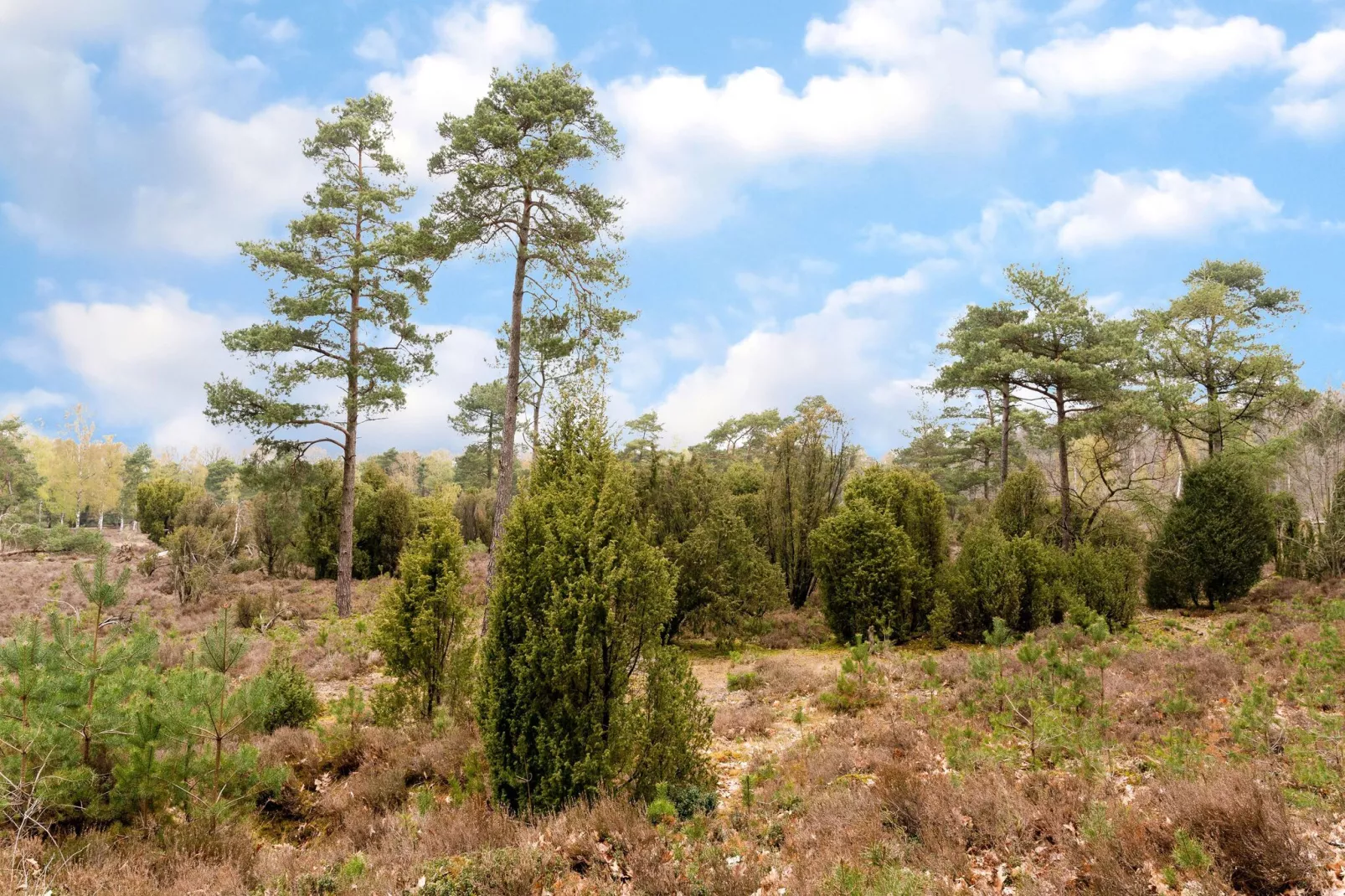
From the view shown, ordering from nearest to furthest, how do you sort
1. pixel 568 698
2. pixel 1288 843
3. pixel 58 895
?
pixel 1288 843
pixel 58 895
pixel 568 698

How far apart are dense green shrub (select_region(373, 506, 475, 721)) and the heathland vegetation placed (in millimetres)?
43

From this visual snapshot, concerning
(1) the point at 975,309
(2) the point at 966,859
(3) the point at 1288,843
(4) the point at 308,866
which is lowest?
(4) the point at 308,866

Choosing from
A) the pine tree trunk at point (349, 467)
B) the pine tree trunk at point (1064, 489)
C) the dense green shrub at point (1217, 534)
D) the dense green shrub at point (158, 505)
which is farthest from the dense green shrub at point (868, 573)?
the dense green shrub at point (158, 505)

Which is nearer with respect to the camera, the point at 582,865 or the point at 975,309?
the point at 582,865

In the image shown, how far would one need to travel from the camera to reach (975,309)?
889 inches

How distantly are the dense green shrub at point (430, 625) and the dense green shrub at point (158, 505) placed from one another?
2946 cm

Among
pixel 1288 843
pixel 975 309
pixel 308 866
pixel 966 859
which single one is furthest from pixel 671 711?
pixel 975 309

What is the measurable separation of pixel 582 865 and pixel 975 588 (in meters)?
9.81

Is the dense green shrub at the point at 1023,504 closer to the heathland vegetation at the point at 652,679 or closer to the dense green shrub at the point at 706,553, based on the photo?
the heathland vegetation at the point at 652,679

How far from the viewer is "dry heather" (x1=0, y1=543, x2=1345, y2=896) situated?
374 cm

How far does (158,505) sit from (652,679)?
114ft

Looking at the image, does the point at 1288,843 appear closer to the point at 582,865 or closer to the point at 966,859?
the point at 966,859

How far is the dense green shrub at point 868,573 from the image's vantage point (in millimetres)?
12336

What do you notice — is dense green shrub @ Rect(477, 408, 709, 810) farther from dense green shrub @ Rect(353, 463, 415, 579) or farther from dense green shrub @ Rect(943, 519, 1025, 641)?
dense green shrub @ Rect(353, 463, 415, 579)
